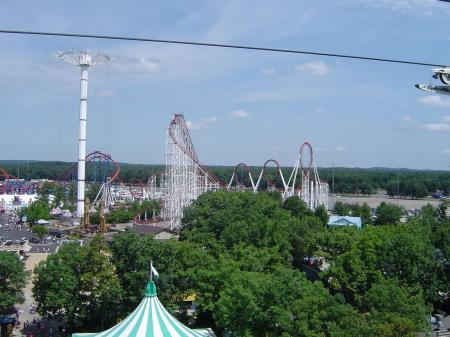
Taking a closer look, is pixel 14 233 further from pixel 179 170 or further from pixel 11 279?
pixel 11 279

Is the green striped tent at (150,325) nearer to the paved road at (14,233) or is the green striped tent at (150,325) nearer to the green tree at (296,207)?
the green tree at (296,207)

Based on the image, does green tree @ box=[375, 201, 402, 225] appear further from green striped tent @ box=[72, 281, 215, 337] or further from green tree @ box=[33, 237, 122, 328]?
green striped tent @ box=[72, 281, 215, 337]

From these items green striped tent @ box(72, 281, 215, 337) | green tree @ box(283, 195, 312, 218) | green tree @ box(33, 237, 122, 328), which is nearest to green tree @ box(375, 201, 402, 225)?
green tree @ box(283, 195, 312, 218)

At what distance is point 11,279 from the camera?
1712cm

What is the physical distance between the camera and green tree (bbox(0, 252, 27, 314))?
1686 cm

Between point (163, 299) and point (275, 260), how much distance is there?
4725 millimetres

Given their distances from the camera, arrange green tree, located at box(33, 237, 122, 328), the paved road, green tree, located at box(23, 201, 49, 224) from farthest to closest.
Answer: green tree, located at box(23, 201, 49, 224) → the paved road → green tree, located at box(33, 237, 122, 328)

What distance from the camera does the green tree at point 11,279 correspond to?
16.9m

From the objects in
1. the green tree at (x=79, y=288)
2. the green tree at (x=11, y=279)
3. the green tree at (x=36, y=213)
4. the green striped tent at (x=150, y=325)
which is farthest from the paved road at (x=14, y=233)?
the green striped tent at (x=150, y=325)

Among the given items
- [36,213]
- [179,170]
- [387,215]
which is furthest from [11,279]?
[387,215]

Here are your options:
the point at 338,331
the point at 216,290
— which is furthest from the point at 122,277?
the point at 338,331

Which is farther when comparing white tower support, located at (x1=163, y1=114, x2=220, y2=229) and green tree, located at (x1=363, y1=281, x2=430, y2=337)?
white tower support, located at (x1=163, y1=114, x2=220, y2=229)

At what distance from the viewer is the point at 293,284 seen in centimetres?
1345

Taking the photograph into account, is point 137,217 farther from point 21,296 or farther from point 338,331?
point 338,331
